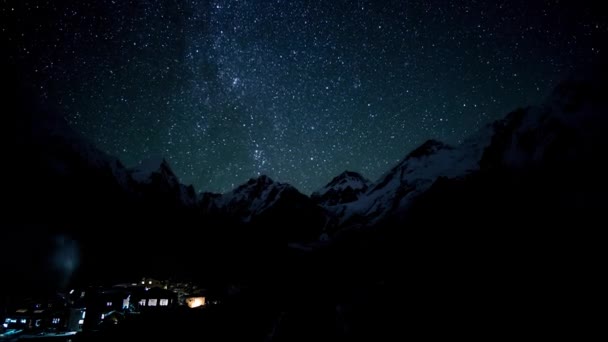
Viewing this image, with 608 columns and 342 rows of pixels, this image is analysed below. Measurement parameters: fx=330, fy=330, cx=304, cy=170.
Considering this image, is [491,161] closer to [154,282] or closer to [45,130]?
[154,282]

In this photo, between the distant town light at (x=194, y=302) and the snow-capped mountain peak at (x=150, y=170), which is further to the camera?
the snow-capped mountain peak at (x=150, y=170)

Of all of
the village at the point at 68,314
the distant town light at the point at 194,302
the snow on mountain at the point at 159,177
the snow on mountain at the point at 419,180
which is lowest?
the distant town light at the point at 194,302

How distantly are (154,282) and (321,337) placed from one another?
139 feet

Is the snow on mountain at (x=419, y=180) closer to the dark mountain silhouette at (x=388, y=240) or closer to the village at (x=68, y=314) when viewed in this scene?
the dark mountain silhouette at (x=388, y=240)

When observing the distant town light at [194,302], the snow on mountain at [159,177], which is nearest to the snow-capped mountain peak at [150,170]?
the snow on mountain at [159,177]

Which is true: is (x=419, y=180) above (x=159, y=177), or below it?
below

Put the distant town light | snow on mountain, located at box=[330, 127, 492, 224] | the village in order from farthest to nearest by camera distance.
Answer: snow on mountain, located at box=[330, 127, 492, 224], the distant town light, the village

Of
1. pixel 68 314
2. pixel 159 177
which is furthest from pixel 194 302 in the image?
pixel 159 177

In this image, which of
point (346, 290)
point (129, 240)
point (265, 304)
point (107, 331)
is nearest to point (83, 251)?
point (129, 240)

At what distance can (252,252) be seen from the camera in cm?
14712

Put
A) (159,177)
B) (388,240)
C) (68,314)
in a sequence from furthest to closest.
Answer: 1. (159,177)
2. (388,240)
3. (68,314)

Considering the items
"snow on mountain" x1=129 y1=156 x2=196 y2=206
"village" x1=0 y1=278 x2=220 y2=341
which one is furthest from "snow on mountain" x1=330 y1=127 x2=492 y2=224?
"village" x1=0 y1=278 x2=220 y2=341

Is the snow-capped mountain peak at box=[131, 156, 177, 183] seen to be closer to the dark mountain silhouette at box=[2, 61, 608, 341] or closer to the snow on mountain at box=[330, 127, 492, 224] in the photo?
the dark mountain silhouette at box=[2, 61, 608, 341]

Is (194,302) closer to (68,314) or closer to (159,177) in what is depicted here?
(68,314)
